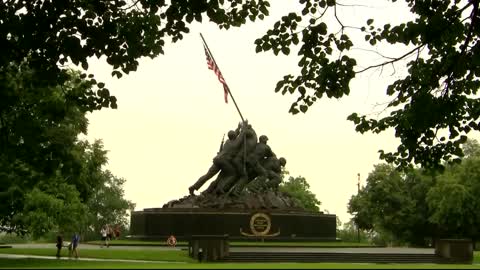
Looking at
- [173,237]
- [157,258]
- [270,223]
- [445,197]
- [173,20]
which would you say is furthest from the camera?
[445,197]

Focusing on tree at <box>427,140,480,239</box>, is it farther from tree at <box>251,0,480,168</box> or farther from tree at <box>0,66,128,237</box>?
tree at <box>251,0,480,168</box>

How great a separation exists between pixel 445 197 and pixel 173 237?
2887cm

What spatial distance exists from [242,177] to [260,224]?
340cm

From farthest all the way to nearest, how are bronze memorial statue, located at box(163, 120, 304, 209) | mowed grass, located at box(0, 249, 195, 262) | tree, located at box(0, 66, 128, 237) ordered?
bronze memorial statue, located at box(163, 120, 304, 209), mowed grass, located at box(0, 249, 195, 262), tree, located at box(0, 66, 128, 237)

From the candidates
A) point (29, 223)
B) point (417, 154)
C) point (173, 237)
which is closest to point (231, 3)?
point (417, 154)

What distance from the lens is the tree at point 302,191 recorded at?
299 ft

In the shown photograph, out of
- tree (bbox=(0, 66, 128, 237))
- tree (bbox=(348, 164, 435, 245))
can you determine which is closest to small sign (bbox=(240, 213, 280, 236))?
tree (bbox=(0, 66, 128, 237))

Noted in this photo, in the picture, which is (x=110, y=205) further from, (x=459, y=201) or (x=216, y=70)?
(x=216, y=70)

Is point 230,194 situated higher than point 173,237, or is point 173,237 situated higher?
point 230,194

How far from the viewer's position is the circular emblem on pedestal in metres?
42.7

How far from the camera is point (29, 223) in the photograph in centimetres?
3272

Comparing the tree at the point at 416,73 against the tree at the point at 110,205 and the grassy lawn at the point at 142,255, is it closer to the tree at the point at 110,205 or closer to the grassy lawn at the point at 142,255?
the grassy lawn at the point at 142,255

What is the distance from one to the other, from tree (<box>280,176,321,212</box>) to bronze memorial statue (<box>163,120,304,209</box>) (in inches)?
1736

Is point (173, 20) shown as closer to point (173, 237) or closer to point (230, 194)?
point (173, 237)
